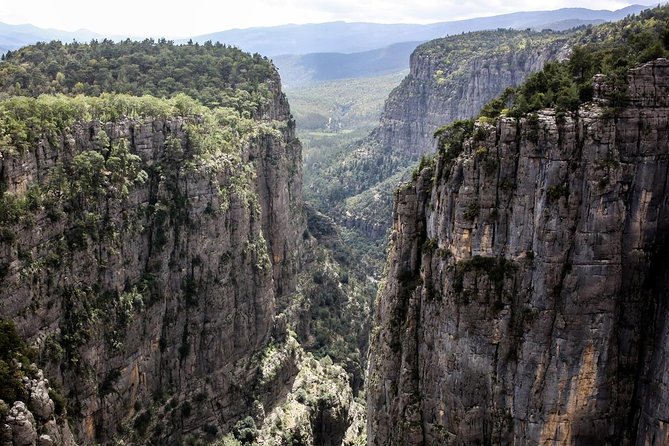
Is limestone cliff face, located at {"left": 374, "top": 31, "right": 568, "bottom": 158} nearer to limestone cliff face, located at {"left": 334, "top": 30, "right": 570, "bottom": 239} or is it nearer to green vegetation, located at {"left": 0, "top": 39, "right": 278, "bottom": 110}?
limestone cliff face, located at {"left": 334, "top": 30, "right": 570, "bottom": 239}

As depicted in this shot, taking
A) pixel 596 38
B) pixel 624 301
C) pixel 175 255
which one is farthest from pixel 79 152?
pixel 596 38

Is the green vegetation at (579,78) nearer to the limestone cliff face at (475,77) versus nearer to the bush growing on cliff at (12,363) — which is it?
the bush growing on cliff at (12,363)

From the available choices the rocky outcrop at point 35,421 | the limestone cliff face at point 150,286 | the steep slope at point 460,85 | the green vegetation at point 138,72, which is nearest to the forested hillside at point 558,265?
the rocky outcrop at point 35,421

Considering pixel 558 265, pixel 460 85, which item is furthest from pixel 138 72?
pixel 460 85

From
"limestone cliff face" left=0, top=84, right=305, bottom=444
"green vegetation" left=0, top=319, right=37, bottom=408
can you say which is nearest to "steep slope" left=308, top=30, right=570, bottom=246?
"limestone cliff face" left=0, top=84, right=305, bottom=444

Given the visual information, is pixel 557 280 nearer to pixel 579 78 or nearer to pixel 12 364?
pixel 579 78
